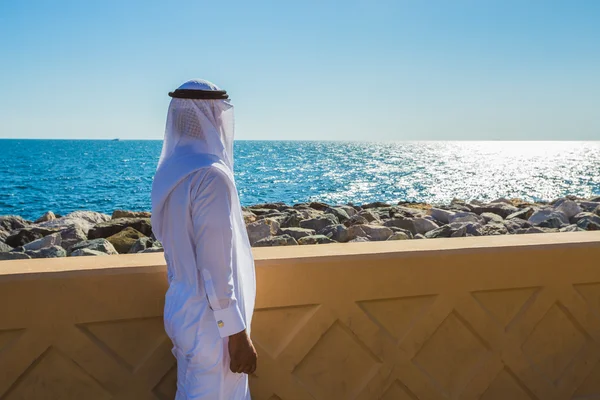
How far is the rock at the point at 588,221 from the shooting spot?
25.2ft

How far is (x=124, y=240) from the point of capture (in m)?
6.54

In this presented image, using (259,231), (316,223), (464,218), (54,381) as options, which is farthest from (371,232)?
(54,381)

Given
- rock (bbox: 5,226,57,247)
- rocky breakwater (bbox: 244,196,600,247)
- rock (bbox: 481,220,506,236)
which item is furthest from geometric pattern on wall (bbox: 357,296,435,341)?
rock (bbox: 5,226,57,247)

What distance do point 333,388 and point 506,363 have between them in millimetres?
976

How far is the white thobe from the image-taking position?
2168 mm

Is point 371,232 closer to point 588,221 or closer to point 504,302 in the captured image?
point 588,221

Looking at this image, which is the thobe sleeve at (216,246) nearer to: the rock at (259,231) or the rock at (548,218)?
the rock at (259,231)

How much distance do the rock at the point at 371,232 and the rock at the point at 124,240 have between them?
2.59 meters

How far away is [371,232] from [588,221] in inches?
127

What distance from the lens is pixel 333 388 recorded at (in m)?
2.97

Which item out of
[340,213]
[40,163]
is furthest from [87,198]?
[40,163]

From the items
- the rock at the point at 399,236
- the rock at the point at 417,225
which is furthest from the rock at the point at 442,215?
the rock at the point at 399,236

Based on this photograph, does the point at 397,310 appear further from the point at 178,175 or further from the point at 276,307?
the point at 178,175

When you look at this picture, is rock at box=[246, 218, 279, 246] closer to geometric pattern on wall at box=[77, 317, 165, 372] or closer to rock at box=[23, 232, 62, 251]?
rock at box=[23, 232, 62, 251]
